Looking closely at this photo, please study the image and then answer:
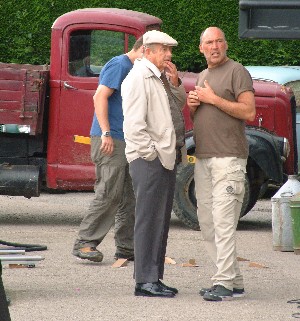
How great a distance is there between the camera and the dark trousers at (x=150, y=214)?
350 inches

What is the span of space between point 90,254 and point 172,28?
8475mm

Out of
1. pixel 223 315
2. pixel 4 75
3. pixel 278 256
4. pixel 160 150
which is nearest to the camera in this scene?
pixel 223 315

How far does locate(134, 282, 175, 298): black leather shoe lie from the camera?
8.88 meters

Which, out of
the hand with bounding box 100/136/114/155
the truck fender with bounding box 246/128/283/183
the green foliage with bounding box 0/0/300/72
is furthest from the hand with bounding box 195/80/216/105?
the green foliage with bounding box 0/0/300/72

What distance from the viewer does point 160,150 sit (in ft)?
28.9

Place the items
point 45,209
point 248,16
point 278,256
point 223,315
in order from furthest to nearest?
point 45,209
point 278,256
point 223,315
point 248,16

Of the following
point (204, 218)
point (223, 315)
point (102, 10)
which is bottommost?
point (223, 315)

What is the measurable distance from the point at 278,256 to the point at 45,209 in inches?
169

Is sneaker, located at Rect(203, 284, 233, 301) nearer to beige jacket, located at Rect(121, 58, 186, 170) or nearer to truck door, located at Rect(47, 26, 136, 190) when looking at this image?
beige jacket, located at Rect(121, 58, 186, 170)

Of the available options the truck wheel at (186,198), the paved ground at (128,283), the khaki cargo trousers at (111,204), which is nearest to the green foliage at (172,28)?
the paved ground at (128,283)


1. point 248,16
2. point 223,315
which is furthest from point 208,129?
point 248,16

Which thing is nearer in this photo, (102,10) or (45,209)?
(102,10)

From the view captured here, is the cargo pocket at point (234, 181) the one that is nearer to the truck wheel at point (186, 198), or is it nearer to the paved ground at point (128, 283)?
the paved ground at point (128, 283)

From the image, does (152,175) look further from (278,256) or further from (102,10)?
(102,10)
